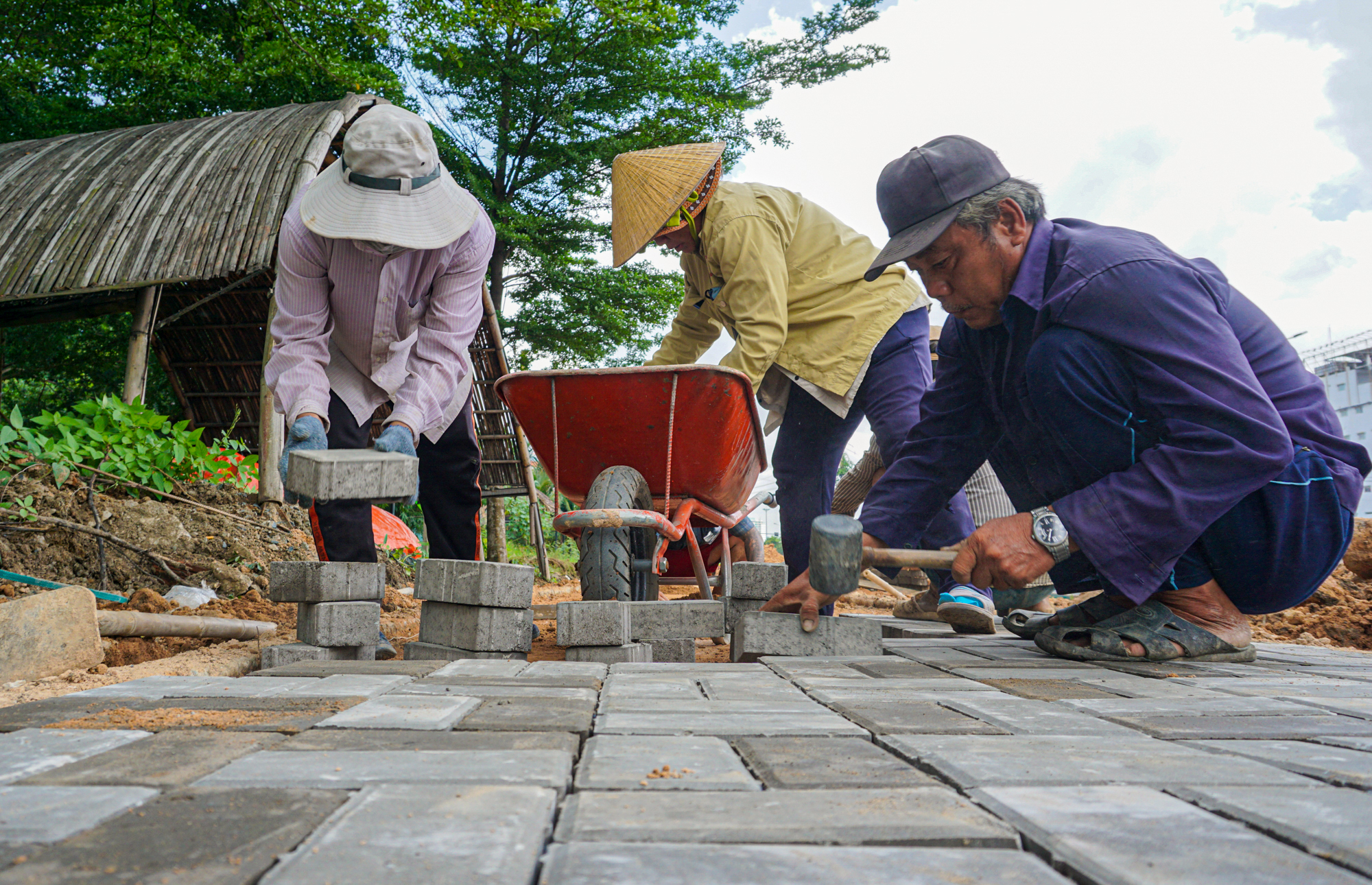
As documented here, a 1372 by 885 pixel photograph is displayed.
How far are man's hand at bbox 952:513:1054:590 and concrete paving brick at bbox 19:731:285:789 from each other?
1717 millimetres

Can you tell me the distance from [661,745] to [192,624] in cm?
224

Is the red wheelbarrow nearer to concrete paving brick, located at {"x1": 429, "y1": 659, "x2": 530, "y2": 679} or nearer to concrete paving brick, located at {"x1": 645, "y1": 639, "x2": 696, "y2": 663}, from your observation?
concrete paving brick, located at {"x1": 645, "y1": 639, "x2": 696, "y2": 663}

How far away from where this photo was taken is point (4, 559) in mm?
3943

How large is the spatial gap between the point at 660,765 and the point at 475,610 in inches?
61.7

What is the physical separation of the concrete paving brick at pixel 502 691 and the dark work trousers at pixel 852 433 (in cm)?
188

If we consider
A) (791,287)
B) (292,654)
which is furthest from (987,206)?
(292,654)

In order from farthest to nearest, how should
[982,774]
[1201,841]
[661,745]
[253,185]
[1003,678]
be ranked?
1. [253,185]
2. [1003,678]
3. [661,745]
4. [982,774]
5. [1201,841]

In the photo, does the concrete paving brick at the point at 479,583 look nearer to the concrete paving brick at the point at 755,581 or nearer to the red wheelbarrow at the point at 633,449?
the red wheelbarrow at the point at 633,449

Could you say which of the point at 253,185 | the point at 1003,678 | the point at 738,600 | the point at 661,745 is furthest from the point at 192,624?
the point at 253,185

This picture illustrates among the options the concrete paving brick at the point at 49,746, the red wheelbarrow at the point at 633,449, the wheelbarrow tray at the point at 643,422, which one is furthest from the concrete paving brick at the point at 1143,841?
the wheelbarrow tray at the point at 643,422

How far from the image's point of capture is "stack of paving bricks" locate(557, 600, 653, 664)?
258 cm

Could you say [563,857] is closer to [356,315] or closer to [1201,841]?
[1201,841]

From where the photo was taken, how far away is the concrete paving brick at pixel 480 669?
2.03 metres

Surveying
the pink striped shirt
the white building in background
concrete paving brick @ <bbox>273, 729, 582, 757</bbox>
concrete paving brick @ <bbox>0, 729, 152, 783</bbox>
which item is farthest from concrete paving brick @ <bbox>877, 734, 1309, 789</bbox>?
the white building in background
